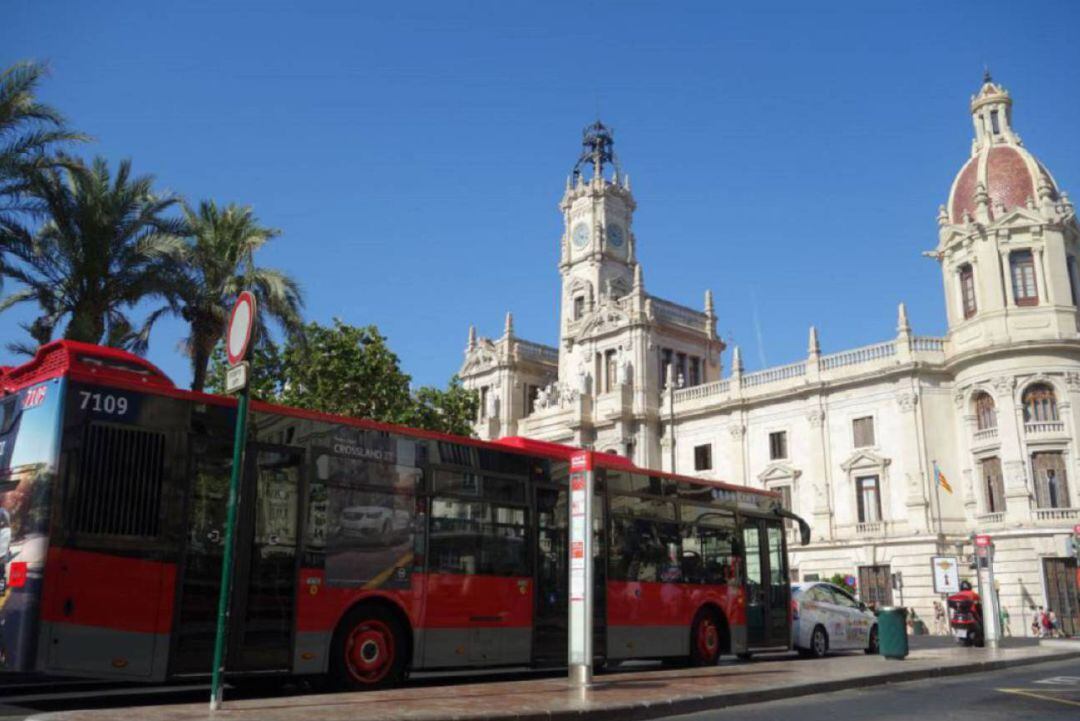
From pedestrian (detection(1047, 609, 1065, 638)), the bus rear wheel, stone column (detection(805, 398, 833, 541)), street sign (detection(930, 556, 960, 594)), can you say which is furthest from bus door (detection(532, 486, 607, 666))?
stone column (detection(805, 398, 833, 541))

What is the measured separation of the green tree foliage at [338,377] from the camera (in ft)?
97.8

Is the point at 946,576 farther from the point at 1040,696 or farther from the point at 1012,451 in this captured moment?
the point at 1040,696

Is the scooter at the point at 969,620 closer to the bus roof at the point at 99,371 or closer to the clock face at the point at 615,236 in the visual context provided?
the bus roof at the point at 99,371

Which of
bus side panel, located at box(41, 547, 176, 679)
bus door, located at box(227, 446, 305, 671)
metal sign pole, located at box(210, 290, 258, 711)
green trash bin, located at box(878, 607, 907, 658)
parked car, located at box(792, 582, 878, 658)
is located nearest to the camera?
metal sign pole, located at box(210, 290, 258, 711)

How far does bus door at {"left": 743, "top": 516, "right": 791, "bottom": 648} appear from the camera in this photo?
1778 cm

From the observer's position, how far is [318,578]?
11.2 metres

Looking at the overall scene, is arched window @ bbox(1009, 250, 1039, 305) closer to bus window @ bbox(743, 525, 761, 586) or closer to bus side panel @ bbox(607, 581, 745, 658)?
bus window @ bbox(743, 525, 761, 586)

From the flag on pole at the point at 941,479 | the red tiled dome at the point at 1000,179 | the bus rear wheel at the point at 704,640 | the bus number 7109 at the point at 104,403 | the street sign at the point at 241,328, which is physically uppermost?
the red tiled dome at the point at 1000,179

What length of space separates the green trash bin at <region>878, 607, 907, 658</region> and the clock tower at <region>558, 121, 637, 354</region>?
3914cm

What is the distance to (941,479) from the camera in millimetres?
39625

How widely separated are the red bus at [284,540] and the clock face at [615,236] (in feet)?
149

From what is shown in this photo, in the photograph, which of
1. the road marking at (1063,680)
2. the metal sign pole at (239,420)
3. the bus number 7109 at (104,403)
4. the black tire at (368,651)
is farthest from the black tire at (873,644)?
the bus number 7109 at (104,403)

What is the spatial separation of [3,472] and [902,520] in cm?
3797

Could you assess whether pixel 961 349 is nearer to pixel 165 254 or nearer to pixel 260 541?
pixel 165 254
